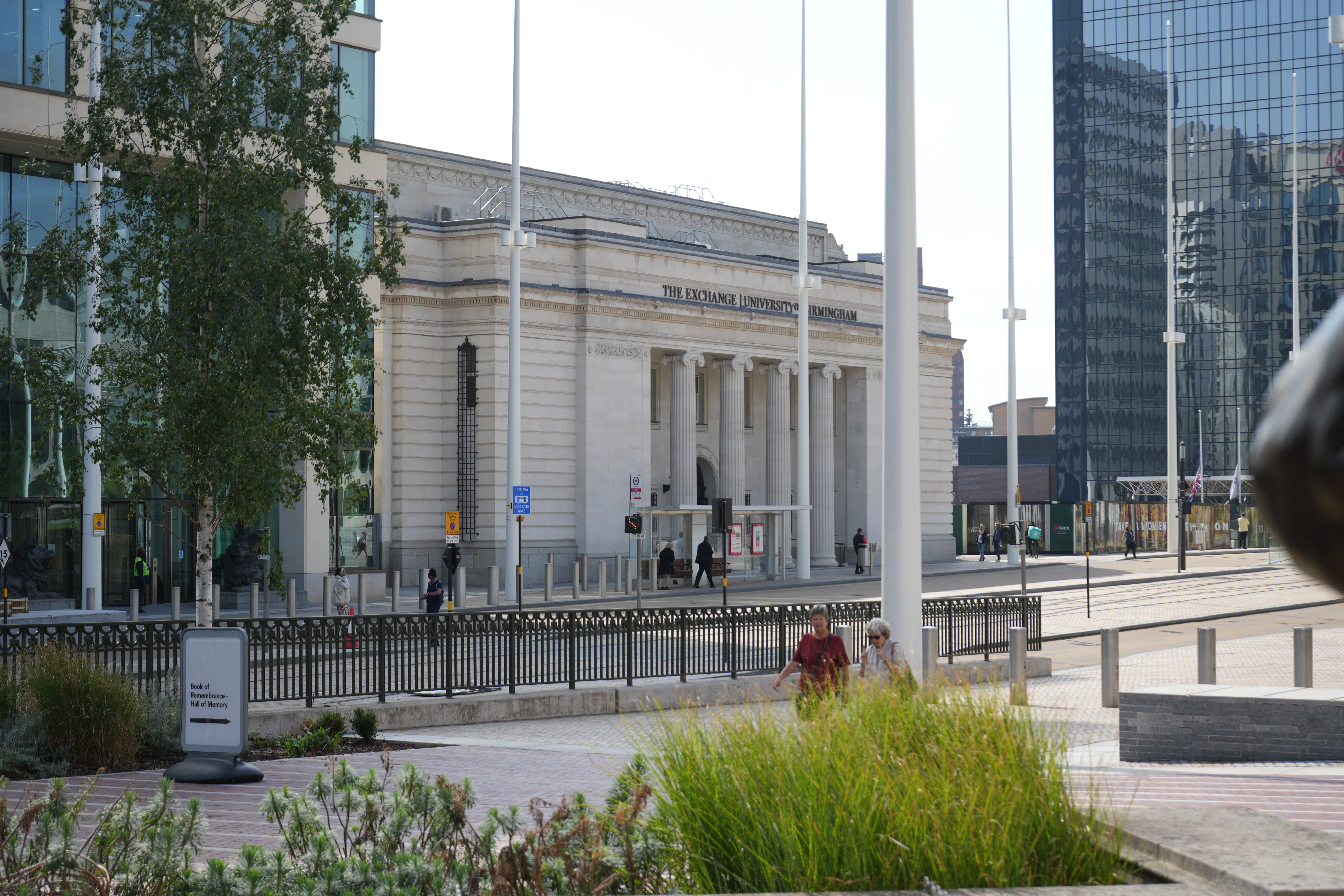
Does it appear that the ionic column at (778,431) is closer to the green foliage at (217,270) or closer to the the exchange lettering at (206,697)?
the green foliage at (217,270)

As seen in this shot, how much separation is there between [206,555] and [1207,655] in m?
12.1

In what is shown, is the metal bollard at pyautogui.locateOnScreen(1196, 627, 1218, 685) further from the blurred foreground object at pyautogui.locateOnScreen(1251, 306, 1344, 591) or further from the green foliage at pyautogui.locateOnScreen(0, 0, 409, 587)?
the blurred foreground object at pyautogui.locateOnScreen(1251, 306, 1344, 591)

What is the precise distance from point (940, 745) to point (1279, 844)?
4.99ft

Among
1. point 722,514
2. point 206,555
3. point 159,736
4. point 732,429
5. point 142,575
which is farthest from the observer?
point 732,429

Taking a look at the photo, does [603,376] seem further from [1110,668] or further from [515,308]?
[1110,668]

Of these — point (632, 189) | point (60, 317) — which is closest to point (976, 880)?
point (60, 317)

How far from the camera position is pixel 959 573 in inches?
2194

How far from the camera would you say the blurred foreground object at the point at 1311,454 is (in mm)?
1081

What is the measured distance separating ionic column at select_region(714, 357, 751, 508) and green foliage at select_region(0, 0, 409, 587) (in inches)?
1651

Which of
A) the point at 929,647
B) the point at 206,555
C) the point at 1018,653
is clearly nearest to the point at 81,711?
the point at 206,555

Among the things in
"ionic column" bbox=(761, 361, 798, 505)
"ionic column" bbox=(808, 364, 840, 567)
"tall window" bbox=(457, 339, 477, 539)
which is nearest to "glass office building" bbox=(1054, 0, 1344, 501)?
"ionic column" bbox=(808, 364, 840, 567)

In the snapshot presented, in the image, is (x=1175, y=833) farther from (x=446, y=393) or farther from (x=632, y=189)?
(x=632, y=189)

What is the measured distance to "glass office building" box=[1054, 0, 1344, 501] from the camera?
111938 millimetres

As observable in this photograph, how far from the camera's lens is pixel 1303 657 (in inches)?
689
